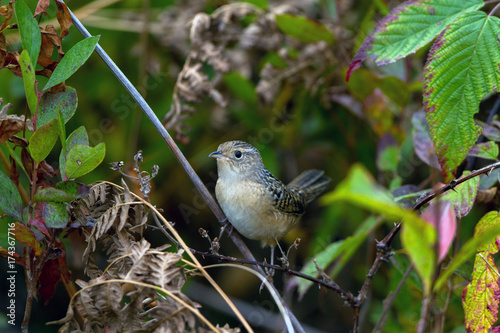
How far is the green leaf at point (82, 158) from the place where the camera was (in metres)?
1.90

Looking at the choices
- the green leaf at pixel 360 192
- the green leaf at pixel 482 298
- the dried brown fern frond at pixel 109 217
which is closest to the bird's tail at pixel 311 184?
the green leaf at pixel 482 298

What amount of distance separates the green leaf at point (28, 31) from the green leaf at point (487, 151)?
2.13 metres

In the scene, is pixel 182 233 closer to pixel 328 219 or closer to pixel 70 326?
pixel 328 219

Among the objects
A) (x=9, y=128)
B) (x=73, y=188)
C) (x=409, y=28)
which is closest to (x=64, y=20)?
(x=9, y=128)

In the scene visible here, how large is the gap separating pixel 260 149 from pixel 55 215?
9.14ft

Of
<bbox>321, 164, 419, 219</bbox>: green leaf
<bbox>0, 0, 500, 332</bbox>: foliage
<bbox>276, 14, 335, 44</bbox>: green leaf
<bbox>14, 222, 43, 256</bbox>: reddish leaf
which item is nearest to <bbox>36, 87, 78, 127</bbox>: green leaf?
<bbox>0, 0, 500, 332</bbox>: foliage

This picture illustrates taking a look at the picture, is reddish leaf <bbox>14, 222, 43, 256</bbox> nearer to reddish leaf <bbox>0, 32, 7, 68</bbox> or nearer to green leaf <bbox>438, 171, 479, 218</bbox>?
reddish leaf <bbox>0, 32, 7, 68</bbox>

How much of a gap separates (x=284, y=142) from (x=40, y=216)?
2.90m

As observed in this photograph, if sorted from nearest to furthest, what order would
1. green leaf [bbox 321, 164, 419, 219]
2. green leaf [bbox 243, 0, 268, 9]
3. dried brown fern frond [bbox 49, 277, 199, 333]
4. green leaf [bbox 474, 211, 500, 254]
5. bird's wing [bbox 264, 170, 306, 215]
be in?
green leaf [bbox 321, 164, 419, 219] < dried brown fern frond [bbox 49, 277, 199, 333] < green leaf [bbox 474, 211, 500, 254] < bird's wing [bbox 264, 170, 306, 215] < green leaf [bbox 243, 0, 268, 9]

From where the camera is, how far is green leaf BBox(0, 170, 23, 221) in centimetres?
201

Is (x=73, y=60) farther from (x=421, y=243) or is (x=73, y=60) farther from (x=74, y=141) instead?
(x=421, y=243)

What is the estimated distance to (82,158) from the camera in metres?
1.93

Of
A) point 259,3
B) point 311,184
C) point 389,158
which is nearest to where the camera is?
point 389,158

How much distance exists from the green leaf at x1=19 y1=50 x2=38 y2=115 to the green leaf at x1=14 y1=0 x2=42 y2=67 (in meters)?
0.07
